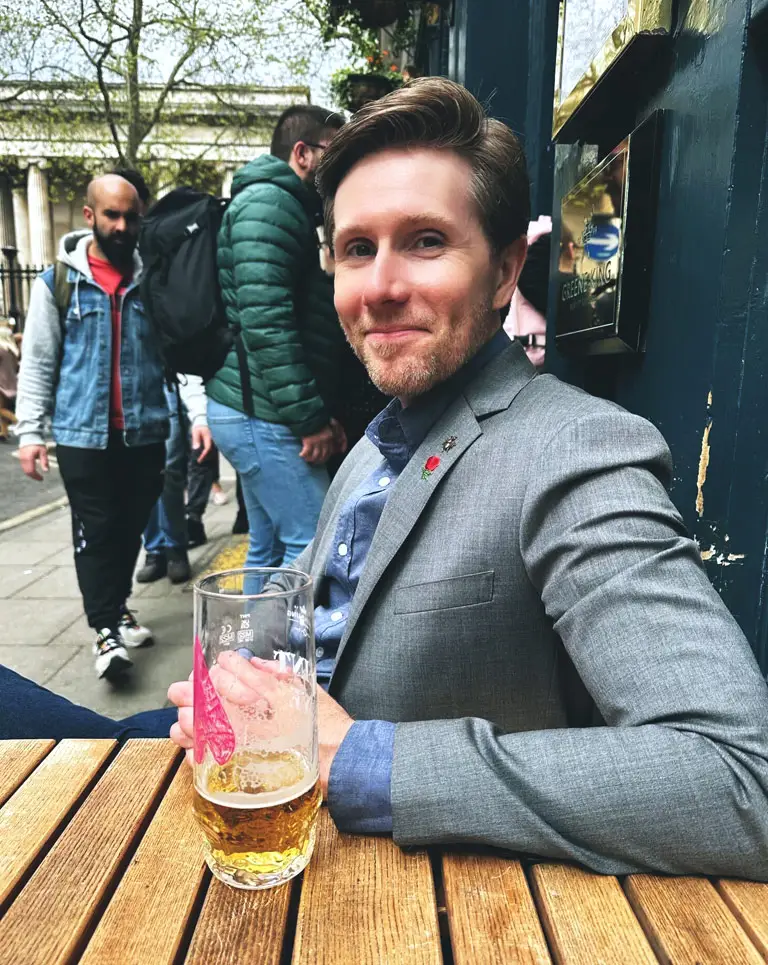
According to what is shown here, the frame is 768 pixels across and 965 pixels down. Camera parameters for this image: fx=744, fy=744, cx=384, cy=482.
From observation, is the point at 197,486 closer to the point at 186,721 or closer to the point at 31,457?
the point at 31,457

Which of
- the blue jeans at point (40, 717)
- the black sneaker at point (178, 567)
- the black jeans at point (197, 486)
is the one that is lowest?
the black sneaker at point (178, 567)

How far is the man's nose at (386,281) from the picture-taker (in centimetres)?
140

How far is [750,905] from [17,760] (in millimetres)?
1020

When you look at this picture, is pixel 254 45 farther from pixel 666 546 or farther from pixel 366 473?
pixel 666 546

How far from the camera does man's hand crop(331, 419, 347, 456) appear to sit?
301 centimetres

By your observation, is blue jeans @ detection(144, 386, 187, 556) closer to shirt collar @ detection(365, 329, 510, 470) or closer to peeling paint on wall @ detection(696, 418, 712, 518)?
shirt collar @ detection(365, 329, 510, 470)

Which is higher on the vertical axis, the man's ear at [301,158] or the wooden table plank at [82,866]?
the man's ear at [301,158]

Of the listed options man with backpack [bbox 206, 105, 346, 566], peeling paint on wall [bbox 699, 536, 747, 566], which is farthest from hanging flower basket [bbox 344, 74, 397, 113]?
peeling paint on wall [bbox 699, 536, 747, 566]

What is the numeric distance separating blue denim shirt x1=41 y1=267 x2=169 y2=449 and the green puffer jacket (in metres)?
0.75

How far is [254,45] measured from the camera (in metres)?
11.9

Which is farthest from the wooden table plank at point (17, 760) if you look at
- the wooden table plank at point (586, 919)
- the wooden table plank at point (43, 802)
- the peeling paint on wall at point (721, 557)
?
the peeling paint on wall at point (721, 557)

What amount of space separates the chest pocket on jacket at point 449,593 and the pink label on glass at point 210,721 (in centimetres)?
43

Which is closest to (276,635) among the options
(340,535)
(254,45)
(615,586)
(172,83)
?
(615,586)

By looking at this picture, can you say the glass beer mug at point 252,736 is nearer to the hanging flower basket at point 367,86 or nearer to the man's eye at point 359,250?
the man's eye at point 359,250
